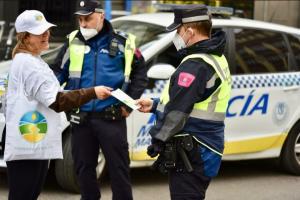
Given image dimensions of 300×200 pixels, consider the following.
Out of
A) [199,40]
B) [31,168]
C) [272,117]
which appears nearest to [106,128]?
[31,168]

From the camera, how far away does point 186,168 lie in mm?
4020

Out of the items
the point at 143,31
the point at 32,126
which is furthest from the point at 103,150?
the point at 143,31

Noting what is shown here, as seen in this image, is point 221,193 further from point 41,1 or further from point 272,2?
point 272,2

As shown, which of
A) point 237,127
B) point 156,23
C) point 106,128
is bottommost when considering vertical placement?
point 237,127

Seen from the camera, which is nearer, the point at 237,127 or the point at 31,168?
the point at 31,168

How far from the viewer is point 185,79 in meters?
3.93

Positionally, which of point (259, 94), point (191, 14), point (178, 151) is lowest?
point (259, 94)

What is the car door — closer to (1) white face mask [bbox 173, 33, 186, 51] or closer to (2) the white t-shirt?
(1) white face mask [bbox 173, 33, 186, 51]

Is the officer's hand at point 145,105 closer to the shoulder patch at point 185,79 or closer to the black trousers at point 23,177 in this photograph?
the shoulder patch at point 185,79

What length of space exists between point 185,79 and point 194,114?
0.22 m

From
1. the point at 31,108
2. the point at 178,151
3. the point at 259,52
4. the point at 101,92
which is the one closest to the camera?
the point at 178,151

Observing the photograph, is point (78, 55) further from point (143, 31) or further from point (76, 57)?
point (143, 31)

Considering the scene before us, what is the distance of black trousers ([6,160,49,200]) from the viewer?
13.8 ft

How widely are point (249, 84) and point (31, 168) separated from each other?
319 cm
